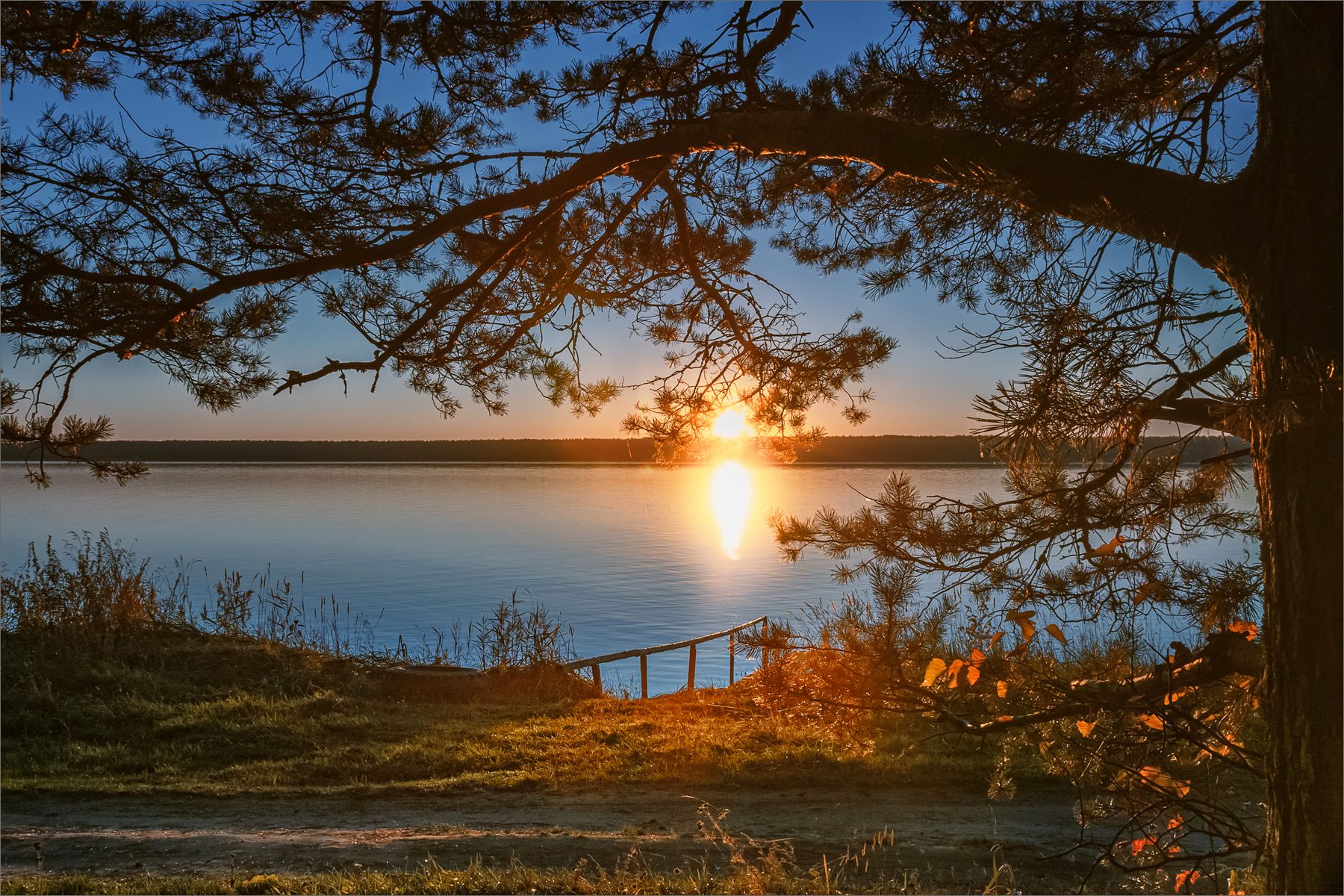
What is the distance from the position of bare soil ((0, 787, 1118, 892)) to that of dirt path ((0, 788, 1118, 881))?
0.04 feet

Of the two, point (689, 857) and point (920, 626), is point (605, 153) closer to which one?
point (920, 626)

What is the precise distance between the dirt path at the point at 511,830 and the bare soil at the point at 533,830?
0.01m

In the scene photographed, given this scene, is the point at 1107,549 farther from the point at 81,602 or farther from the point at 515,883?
the point at 81,602

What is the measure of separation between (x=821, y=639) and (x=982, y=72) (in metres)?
2.58

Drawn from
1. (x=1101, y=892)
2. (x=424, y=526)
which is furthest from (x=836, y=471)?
(x=1101, y=892)

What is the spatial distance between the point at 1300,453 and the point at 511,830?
4.37 metres

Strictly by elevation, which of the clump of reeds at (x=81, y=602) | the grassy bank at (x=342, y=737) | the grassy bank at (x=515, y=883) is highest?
the clump of reeds at (x=81, y=602)

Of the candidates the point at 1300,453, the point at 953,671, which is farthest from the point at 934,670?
the point at 1300,453

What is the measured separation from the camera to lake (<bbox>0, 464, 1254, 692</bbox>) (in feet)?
59.8

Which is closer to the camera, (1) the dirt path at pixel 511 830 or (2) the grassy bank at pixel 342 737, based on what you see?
(1) the dirt path at pixel 511 830

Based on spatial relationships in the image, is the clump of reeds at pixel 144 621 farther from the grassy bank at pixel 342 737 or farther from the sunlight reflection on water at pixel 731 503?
the sunlight reflection on water at pixel 731 503

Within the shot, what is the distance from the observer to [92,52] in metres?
5.20

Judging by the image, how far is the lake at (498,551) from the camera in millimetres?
18234

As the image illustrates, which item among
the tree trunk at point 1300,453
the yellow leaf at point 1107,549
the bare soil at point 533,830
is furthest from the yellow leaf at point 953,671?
the bare soil at point 533,830
